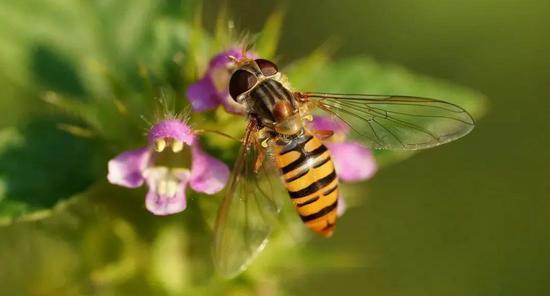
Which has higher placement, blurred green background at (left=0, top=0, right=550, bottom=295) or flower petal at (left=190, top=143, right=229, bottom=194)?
blurred green background at (left=0, top=0, right=550, bottom=295)

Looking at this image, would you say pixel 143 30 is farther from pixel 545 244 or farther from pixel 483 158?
pixel 545 244

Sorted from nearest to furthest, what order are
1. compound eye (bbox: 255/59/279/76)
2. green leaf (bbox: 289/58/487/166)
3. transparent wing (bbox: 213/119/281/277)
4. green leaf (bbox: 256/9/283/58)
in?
1. transparent wing (bbox: 213/119/281/277)
2. compound eye (bbox: 255/59/279/76)
3. green leaf (bbox: 256/9/283/58)
4. green leaf (bbox: 289/58/487/166)

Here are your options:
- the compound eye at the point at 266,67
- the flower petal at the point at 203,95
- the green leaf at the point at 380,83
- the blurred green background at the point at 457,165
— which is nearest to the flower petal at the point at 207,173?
the flower petal at the point at 203,95

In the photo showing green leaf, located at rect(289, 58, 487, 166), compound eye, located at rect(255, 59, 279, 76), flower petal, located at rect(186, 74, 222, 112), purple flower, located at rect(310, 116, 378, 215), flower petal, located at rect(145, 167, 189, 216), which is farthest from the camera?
green leaf, located at rect(289, 58, 487, 166)

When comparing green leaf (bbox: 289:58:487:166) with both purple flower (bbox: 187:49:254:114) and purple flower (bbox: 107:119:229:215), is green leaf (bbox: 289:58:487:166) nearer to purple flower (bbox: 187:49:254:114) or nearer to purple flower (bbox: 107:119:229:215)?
A: purple flower (bbox: 187:49:254:114)

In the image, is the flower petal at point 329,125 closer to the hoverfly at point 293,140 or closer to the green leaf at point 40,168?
the hoverfly at point 293,140

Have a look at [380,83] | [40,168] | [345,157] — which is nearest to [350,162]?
[345,157]

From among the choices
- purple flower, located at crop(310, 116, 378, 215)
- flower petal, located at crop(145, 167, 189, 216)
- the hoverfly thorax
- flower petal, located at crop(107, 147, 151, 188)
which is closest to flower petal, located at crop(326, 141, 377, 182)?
purple flower, located at crop(310, 116, 378, 215)
